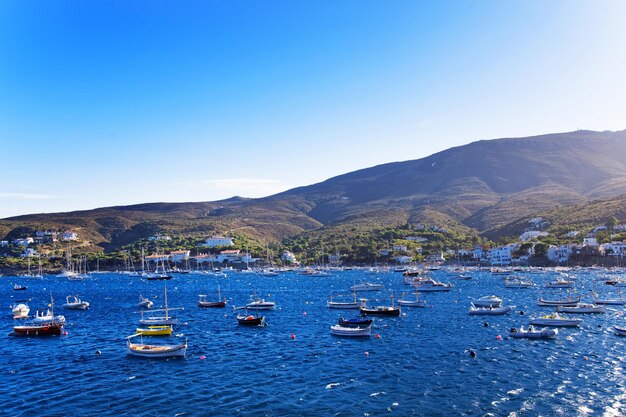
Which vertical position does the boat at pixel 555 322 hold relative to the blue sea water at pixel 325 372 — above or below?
below

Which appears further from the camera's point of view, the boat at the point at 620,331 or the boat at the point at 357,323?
the boat at the point at 357,323

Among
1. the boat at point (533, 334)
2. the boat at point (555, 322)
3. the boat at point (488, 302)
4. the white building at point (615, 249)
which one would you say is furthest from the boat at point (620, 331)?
the white building at point (615, 249)

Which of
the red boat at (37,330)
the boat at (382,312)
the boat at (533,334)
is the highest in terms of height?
the red boat at (37,330)

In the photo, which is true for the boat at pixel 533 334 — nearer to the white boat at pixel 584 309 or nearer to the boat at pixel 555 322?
the boat at pixel 555 322

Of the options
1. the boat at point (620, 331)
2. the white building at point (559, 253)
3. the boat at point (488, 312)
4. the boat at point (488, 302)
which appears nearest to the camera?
the boat at point (620, 331)

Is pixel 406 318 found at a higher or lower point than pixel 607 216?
lower

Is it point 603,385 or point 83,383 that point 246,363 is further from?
point 603,385

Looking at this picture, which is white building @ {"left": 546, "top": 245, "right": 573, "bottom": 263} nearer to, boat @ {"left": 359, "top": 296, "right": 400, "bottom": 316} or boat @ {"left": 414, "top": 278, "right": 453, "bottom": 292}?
boat @ {"left": 414, "top": 278, "right": 453, "bottom": 292}

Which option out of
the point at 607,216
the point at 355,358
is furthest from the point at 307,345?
the point at 607,216

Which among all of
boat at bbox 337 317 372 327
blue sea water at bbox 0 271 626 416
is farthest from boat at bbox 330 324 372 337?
boat at bbox 337 317 372 327
